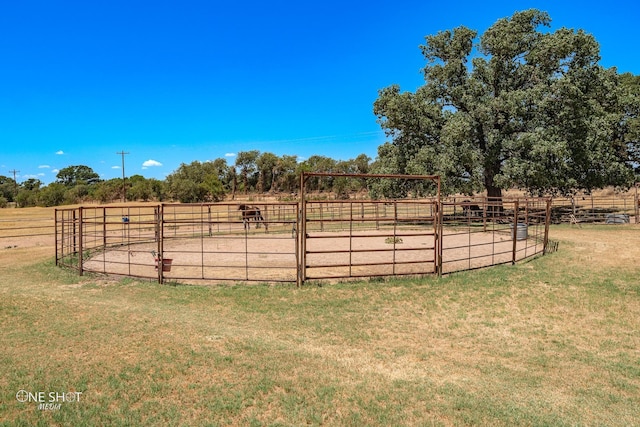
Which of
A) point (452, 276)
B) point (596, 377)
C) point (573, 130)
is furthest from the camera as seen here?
point (573, 130)

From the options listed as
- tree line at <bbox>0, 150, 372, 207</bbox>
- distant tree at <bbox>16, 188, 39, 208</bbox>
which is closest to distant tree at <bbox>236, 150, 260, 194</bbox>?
tree line at <bbox>0, 150, 372, 207</bbox>

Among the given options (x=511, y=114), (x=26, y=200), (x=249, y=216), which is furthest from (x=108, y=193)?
(x=511, y=114)

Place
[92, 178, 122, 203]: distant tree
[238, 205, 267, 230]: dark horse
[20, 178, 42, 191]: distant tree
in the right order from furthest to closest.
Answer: [20, 178, 42, 191]: distant tree → [92, 178, 122, 203]: distant tree → [238, 205, 267, 230]: dark horse

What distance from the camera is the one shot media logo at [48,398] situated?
12.3 ft

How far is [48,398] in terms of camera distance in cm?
385

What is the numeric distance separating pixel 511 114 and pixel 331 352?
20442 millimetres

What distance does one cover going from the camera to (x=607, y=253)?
1174 cm

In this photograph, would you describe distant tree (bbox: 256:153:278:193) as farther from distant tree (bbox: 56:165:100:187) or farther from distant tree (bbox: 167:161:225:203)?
distant tree (bbox: 56:165:100:187)

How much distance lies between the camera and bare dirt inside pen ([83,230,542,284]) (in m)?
9.52

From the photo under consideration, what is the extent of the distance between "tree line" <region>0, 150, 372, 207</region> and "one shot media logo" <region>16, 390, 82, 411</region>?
54314 millimetres

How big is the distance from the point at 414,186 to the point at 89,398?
22.8m

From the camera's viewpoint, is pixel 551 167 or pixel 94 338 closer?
pixel 94 338

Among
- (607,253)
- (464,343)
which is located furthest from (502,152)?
(464,343)

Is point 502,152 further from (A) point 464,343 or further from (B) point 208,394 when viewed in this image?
(B) point 208,394
